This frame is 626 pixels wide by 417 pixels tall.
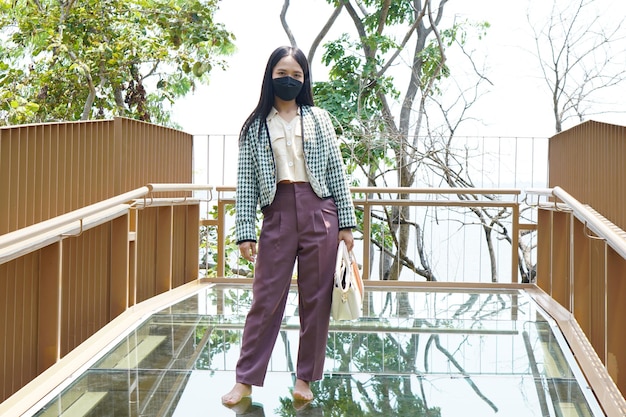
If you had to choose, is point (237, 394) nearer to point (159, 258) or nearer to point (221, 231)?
point (159, 258)

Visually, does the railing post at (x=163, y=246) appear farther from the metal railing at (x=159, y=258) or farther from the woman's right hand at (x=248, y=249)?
the woman's right hand at (x=248, y=249)

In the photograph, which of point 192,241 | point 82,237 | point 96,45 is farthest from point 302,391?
point 96,45

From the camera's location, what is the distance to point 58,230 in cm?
355

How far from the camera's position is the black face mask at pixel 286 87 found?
128 inches

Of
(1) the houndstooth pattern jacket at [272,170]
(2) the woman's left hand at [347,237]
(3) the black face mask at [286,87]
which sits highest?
(3) the black face mask at [286,87]

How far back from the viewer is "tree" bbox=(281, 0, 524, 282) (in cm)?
1089

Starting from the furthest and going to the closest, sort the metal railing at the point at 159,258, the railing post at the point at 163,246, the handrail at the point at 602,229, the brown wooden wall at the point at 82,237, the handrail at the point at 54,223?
1. the railing post at the point at 163,246
2. the brown wooden wall at the point at 82,237
3. the metal railing at the point at 159,258
4. the handrail at the point at 54,223
5. the handrail at the point at 602,229

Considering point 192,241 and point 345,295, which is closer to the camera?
point 345,295

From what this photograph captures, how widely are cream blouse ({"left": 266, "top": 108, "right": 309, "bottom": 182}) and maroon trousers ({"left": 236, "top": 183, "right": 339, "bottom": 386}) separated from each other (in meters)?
0.05

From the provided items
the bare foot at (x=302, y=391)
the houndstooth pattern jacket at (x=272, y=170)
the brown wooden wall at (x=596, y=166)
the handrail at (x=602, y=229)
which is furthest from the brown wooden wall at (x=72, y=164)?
the brown wooden wall at (x=596, y=166)

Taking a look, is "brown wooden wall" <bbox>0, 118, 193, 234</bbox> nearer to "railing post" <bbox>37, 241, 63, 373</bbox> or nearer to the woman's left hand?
"railing post" <bbox>37, 241, 63, 373</bbox>

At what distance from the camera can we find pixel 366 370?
11.7 ft

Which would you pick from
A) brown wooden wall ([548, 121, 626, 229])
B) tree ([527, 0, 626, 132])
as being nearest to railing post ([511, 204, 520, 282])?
brown wooden wall ([548, 121, 626, 229])

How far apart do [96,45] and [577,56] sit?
6.50 meters
